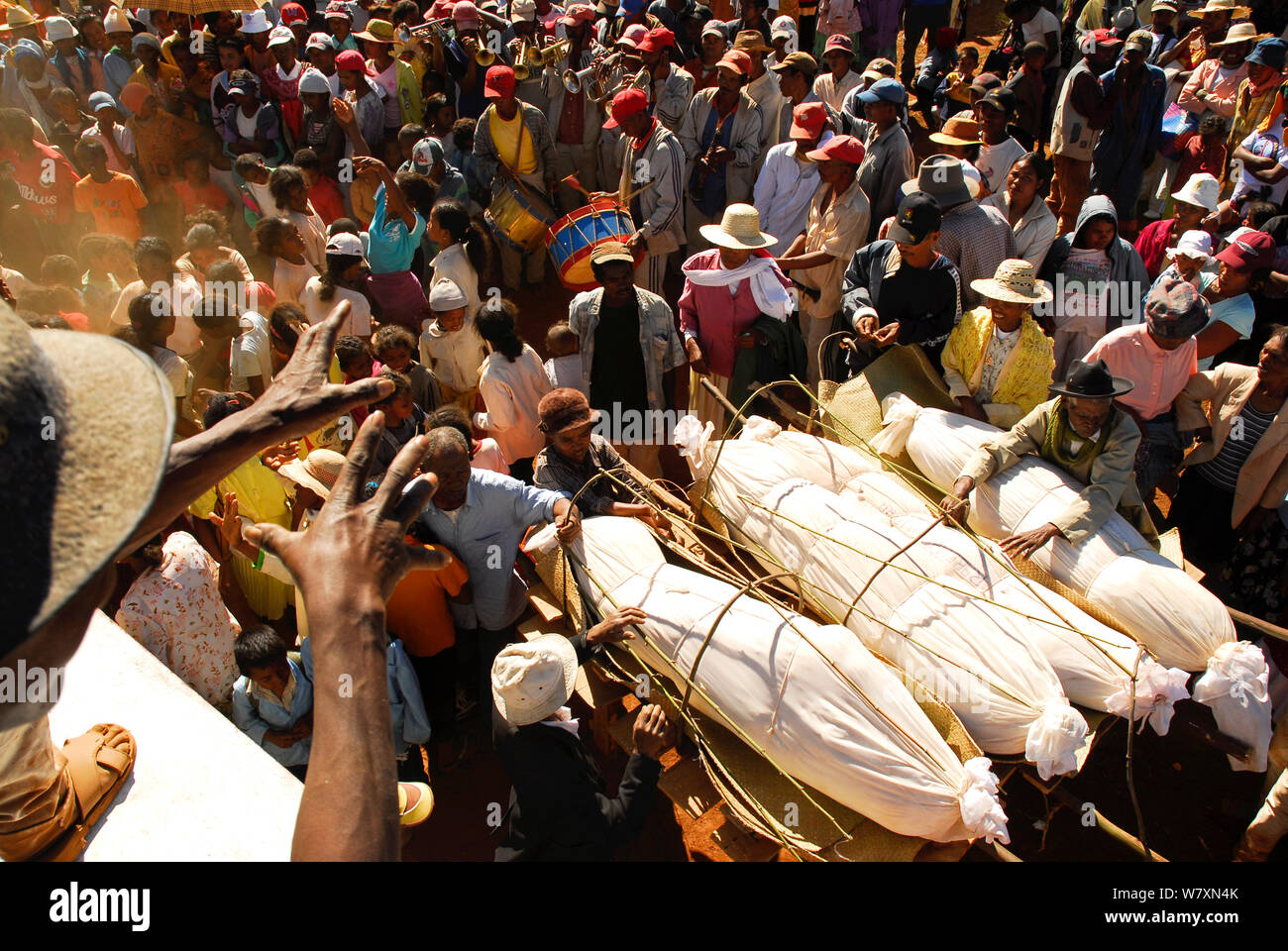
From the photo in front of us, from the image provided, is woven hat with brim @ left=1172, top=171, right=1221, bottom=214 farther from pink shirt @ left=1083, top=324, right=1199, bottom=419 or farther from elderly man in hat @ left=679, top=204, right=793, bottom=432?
elderly man in hat @ left=679, top=204, right=793, bottom=432

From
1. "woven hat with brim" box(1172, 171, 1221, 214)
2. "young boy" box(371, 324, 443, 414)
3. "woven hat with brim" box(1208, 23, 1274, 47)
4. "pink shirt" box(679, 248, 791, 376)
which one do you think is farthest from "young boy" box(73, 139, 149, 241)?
"woven hat with brim" box(1208, 23, 1274, 47)

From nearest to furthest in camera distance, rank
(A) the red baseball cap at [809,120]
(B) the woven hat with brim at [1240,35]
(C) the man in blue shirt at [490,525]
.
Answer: (C) the man in blue shirt at [490,525] < (A) the red baseball cap at [809,120] < (B) the woven hat with brim at [1240,35]

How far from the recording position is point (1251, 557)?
4.43 metres

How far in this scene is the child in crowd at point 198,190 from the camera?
24.2 ft

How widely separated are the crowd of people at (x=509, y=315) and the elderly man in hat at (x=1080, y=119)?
4cm

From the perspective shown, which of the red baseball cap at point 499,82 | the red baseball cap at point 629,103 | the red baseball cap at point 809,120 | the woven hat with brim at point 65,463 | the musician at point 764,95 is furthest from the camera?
the musician at point 764,95

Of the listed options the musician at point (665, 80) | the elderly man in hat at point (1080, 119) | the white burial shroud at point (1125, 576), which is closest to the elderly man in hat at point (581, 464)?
the white burial shroud at point (1125, 576)

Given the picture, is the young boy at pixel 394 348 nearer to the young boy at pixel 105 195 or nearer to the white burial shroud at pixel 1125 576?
the white burial shroud at pixel 1125 576

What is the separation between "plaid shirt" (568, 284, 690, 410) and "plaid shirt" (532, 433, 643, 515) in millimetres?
1013

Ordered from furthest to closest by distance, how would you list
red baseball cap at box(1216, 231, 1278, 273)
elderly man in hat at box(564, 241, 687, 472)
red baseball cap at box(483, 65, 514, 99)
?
red baseball cap at box(483, 65, 514, 99) → elderly man in hat at box(564, 241, 687, 472) → red baseball cap at box(1216, 231, 1278, 273)

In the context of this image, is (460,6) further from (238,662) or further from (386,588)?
(386,588)

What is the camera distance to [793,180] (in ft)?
21.2

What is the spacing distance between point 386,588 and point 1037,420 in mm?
3308

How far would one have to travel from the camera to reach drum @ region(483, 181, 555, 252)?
280 inches
